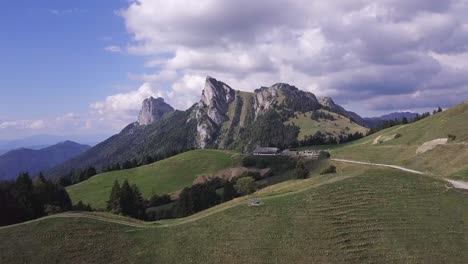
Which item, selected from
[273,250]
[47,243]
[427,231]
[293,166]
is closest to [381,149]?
[293,166]

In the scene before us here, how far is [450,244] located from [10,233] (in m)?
45.0

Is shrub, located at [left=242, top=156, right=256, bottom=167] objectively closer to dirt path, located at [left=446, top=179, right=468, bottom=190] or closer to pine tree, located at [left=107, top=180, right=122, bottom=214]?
pine tree, located at [left=107, top=180, right=122, bottom=214]

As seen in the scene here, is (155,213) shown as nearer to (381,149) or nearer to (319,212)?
(381,149)

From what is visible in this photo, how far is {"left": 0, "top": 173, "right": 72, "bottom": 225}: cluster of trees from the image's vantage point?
99438 mm

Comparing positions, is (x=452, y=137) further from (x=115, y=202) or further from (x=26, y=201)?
(x=26, y=201)

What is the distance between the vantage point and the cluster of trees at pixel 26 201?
9944cm

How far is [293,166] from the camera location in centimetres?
17188

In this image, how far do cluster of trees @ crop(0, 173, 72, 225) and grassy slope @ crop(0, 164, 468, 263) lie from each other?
59234 millimetres

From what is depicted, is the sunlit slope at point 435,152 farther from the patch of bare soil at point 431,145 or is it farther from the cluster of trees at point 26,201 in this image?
the cluster of trees at point 26,201

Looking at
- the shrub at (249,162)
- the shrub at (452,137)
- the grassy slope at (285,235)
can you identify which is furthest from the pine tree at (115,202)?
the shrub at (249,162)

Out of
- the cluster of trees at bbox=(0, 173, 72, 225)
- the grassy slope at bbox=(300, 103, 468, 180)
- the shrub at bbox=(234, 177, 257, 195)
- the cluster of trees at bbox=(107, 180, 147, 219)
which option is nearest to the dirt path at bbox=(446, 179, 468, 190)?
the grassy slope at bbox=(300, 103, 468, 180)

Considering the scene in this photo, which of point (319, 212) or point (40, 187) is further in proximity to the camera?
point (40, 187)

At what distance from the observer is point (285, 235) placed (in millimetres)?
46250

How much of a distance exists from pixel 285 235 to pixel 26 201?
86231 millimetres
